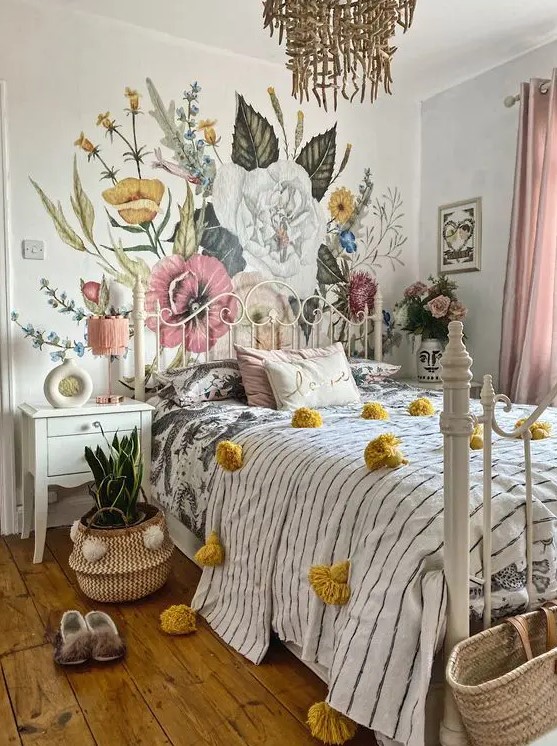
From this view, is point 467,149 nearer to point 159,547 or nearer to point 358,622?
point 159,547

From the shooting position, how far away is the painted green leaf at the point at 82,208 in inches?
121

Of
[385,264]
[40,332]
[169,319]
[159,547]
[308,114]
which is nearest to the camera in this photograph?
[159,547]

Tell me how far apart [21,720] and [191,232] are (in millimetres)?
2409

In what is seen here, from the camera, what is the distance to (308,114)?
3715mm

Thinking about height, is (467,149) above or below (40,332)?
above

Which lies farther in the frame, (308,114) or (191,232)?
(308,114)

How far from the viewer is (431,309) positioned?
11.9 feet

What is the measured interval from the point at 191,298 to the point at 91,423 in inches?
38.3

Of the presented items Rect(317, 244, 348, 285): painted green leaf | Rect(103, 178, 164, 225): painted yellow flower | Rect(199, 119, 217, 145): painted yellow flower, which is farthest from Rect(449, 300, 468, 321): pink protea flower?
Rect(103, 178, 164, 225): painted yellow flower

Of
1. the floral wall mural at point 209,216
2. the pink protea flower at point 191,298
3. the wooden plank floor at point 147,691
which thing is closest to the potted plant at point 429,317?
the floral wall mural at point 209,216

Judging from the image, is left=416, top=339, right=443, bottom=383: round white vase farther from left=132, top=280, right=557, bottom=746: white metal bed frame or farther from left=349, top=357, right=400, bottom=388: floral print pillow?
left=132, top=280, right=557, bottom=746: white metal bed frame

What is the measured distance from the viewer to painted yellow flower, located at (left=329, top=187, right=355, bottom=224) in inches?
151

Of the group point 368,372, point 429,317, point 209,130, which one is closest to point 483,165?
point 429,317

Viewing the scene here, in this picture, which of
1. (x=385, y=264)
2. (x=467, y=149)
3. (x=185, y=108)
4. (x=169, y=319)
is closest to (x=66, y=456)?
(x=169, y=319)
